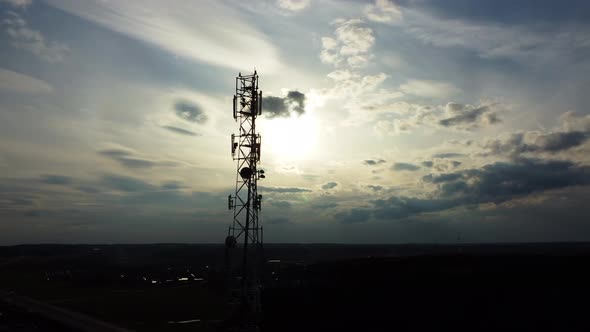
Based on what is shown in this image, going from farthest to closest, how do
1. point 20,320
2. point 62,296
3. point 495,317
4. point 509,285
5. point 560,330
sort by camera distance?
1. point 62,296
2. point 20,320
3. point 509,285
4. point 495,317
5. point 560,330

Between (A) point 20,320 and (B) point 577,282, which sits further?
A: (A) point 20,320

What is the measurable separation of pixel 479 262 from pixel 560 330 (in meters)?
11.9

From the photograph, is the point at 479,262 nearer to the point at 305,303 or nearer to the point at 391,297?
the point at 391,297

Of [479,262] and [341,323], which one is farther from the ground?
[479,262]

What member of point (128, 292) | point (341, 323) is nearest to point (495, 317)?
point (341, 323)

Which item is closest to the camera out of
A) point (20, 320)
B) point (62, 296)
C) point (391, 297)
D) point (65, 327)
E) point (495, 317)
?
point (495, 317)

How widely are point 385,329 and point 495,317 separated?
6.66 m

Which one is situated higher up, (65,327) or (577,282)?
(577,282)

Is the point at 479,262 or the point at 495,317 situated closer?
the point at 495,317

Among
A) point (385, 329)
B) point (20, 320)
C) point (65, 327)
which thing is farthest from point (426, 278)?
point (20, 320)

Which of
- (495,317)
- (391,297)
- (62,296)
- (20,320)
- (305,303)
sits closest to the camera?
(495,317)

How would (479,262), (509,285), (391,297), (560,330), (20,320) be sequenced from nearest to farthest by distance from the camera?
(560,330) < (509,285) < (391,297) < (479,262) < (20,320)

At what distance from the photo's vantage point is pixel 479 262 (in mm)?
36562

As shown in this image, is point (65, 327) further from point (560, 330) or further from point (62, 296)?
point (560, 330)
